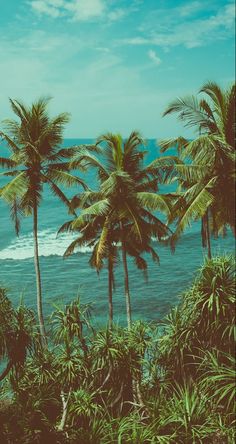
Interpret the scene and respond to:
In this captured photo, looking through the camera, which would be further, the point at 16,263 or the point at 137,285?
the point at 16,263

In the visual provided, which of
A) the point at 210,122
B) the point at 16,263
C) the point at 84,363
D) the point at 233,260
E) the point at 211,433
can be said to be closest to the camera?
the point at 211,433

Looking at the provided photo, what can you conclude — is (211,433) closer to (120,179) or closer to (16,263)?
(120,179)

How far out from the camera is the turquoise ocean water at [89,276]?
127 ft

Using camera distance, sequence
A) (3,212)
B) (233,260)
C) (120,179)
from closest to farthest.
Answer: (233,260) < (120,179) < (3,212)

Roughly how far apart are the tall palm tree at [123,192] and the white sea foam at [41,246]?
105 ft

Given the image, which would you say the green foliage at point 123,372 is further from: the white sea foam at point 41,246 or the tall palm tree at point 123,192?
the white sea foam at point 41,246

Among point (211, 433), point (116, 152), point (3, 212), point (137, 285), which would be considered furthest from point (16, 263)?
point (211, 433)

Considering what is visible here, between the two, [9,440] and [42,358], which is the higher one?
[42,358]

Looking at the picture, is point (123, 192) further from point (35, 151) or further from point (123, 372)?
point (123, 372)

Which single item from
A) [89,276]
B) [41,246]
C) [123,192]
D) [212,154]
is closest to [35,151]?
[123,192]

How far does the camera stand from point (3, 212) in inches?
3019

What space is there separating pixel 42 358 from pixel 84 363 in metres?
1.56

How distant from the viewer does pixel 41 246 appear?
57812 mm

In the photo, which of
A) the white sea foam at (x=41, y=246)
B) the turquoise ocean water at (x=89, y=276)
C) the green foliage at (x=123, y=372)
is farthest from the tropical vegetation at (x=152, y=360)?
the white sea foam at (x=41, y=246)
